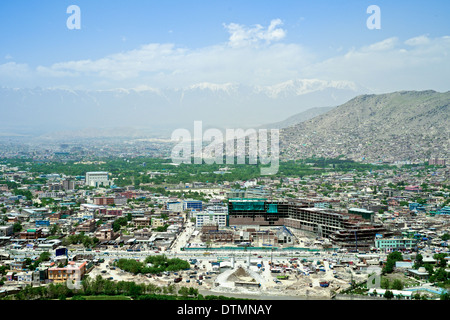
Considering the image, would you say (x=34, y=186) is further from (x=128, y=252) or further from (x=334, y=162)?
(x=334, y=162)

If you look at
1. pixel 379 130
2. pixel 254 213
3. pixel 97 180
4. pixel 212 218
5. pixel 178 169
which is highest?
pixel 379 130

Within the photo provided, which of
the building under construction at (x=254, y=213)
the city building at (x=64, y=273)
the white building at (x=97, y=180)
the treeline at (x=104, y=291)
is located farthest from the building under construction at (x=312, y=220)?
the white building at (x=97, y=180)

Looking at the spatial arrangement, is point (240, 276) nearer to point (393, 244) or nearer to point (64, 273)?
point (64, 273)

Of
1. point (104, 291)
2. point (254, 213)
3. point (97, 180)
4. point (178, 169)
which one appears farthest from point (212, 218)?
point (178, 169)

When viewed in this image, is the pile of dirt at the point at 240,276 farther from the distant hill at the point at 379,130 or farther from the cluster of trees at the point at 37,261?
the distant hill at the point at 379,130
